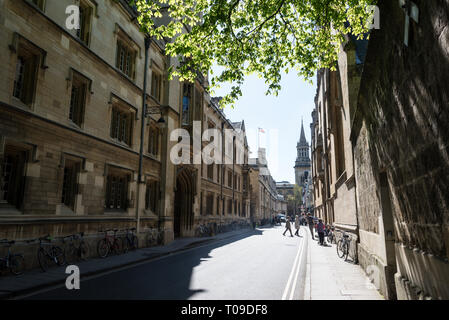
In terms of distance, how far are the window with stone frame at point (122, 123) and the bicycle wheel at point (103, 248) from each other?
5.21m

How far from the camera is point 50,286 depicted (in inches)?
295

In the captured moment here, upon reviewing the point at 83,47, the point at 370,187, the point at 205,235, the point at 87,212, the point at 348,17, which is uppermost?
the point at 83,47

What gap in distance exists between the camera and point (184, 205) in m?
24.9

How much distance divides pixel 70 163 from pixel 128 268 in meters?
4.99

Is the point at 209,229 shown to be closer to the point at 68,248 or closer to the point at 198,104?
the point at 198,104

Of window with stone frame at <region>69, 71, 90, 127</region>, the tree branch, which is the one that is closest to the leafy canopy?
the tree branch

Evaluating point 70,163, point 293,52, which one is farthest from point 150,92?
point 293,52

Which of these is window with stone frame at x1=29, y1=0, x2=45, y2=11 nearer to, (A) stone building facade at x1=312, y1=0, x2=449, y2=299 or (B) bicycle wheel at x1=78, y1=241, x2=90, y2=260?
(B) bicycle wheel at x1=78, y1=241, x2=90, y2=260

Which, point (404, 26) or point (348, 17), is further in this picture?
point (348, 17)

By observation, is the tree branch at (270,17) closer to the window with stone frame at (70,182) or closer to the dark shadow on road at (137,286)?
the dark shadow on road at (137,286)

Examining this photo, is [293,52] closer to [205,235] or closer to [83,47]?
[83,47]

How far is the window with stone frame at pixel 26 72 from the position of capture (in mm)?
9836

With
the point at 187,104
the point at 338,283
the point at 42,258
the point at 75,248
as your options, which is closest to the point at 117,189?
the point at 75,248
